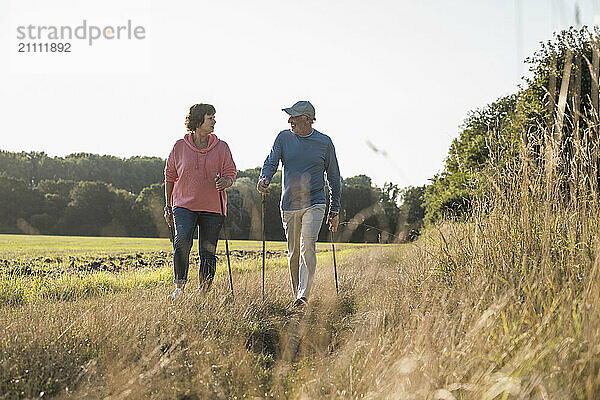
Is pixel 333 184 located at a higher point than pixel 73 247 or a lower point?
higher

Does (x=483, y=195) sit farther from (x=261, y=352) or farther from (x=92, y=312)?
(x=92, y=312)

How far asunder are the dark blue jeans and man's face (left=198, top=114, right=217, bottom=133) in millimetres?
885

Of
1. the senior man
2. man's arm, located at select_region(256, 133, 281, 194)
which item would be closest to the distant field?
the senior man

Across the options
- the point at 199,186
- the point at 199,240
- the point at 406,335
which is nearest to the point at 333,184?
the point at 199,186

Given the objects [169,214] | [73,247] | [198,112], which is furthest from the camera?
[73,247]

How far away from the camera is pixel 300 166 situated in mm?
6285

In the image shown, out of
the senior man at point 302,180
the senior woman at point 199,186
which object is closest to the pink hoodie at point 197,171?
the senior woman at point 199,186

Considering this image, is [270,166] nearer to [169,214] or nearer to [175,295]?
[169,214]

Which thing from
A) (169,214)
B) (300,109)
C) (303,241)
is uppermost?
(300,109)

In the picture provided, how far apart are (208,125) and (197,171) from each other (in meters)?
0.51

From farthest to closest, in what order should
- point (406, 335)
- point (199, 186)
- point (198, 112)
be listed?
point (198, 112)
point (199, 186)
point (406, 335)

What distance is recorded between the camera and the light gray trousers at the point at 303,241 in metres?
6.18

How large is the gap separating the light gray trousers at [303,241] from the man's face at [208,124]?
1197mm

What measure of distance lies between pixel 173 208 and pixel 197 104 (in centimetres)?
115
